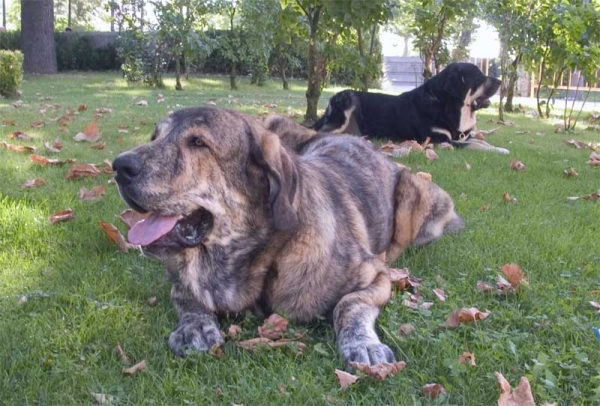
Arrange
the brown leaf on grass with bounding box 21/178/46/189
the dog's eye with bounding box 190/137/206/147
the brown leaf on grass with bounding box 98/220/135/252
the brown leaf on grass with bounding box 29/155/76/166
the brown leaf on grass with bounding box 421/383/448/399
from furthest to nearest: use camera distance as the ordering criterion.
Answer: the brown leaf on grass with bounding box 29/155/76/166 → the brown leaf on grass with bounding box 21/178/46/189 → the brown leaf on grass with bounding box 98/220/135/252 → the dog's eye with bounding box 190/137/206/147 → the brown leaf on grass with bounding box 421/383/448/399

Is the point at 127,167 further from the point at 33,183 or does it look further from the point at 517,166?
the point at 517,166

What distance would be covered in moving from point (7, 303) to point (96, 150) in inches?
169

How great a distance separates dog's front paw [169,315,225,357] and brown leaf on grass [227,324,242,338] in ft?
0.20

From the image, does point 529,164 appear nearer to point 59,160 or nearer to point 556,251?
point 556,251

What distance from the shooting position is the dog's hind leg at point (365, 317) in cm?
288

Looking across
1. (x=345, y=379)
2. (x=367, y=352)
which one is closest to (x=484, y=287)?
(x=367, y=352)

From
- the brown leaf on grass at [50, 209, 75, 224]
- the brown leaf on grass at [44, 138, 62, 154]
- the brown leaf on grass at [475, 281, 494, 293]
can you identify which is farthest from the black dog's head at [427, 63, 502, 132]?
the brown leaf on grass at [50, 209, 75, 224]

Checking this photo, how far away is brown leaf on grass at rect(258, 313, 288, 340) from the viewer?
10.2 feet

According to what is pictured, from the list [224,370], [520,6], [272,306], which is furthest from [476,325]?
[520,6]

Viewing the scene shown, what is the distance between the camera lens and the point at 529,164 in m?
7.66

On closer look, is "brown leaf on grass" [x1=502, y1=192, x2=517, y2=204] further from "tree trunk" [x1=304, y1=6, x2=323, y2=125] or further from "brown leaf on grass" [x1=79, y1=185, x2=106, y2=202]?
"tree trunk" [x1=304, y1=6, x2=323, y2=125]

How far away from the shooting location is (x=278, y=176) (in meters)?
3.15

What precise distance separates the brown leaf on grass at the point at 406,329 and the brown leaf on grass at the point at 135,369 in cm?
123

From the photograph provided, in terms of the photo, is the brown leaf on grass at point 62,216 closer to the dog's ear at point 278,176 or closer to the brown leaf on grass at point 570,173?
the dog's ear at point 278,176
